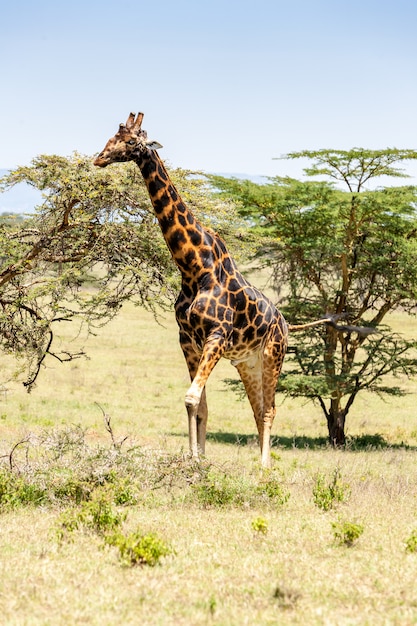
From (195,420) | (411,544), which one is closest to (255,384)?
(195,420)

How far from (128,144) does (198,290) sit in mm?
2047

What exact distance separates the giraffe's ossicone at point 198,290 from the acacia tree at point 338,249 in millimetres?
9299

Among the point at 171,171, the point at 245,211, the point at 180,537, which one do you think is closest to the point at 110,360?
the point at 245,211

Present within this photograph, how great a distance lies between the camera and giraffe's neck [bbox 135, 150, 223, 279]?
9961 millimetres

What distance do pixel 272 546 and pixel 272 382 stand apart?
190 inches

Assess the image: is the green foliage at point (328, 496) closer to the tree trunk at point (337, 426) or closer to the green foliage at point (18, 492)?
the green foliage at point (18, 492)

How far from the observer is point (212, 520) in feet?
26.3

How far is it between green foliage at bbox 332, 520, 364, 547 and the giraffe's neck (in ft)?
13.5

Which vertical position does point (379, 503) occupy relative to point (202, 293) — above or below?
below

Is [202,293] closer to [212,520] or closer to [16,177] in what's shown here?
[212,520]

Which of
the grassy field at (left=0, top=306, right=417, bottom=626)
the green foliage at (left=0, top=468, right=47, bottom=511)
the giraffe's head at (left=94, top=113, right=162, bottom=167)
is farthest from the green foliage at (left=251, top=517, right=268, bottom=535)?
the giraffe's head at (left=94, top=113, right=162, bottom=167)

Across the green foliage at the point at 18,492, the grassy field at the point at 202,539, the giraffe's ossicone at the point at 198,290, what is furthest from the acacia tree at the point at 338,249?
the green foliage at the point at 18,492

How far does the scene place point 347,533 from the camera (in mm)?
6957

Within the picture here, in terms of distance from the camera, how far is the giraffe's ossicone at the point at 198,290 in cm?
961
